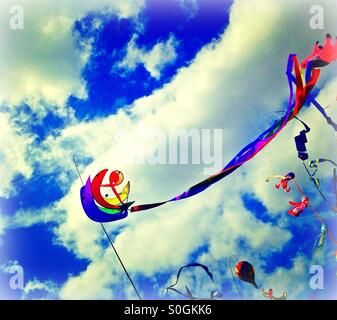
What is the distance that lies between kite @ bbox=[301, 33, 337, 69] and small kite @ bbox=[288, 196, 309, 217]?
5.75ft

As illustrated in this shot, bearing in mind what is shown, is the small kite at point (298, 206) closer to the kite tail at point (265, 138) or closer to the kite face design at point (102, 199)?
the kite tail at point (265, 138)

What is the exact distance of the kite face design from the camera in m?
5.35

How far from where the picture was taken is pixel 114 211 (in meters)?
5.40

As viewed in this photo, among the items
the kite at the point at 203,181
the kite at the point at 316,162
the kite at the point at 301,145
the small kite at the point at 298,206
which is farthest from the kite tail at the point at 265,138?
the small kite at the point at 298,206

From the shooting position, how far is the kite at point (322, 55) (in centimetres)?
541

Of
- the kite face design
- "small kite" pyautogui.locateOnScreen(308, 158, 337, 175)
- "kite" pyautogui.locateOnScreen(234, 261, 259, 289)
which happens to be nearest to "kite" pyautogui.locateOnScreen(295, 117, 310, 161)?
"small kite" pyautogui.locateOnScreen(308, 158, 337, 175)

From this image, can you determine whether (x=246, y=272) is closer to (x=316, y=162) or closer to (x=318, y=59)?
(x=316, y=162)

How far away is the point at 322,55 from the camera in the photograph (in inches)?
214

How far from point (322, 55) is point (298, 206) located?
1.99m

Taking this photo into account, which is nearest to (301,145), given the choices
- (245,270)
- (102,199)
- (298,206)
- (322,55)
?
(298,206)

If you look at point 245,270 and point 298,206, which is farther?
point 298,206

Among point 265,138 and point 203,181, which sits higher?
point 265,138

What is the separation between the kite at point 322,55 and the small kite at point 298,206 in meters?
1.75
